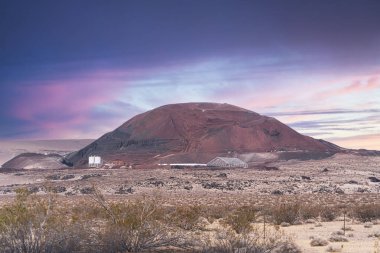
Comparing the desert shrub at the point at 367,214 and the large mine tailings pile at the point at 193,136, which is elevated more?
the large mine tailings pile at the point at 193,136

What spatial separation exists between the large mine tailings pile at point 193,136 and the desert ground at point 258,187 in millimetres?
16571

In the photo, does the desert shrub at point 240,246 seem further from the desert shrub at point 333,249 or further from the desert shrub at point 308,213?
the desert shrub at point 308,213

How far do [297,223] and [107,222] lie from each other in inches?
549

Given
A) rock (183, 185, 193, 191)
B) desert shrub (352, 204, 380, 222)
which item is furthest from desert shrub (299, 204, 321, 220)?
rock (183, 185, 193, 191)

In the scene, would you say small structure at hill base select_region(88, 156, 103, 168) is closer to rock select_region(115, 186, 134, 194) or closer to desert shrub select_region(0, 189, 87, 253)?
rock select_region(115, 186, 134, 194)

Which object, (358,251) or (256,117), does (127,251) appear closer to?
(358,251)

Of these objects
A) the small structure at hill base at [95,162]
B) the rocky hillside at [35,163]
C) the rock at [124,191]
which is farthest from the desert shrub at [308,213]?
the rocky hillside at [35,163]

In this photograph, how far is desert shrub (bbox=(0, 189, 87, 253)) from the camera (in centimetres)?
1366

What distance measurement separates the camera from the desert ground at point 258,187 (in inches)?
1115

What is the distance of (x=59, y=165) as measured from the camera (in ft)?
369

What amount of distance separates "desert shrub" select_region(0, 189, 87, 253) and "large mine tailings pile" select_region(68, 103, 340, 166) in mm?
89067

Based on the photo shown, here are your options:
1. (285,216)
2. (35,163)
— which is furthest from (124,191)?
(35,163)

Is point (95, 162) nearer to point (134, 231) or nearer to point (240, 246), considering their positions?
point (134, 231)

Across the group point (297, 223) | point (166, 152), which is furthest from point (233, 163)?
point (297, 223)
